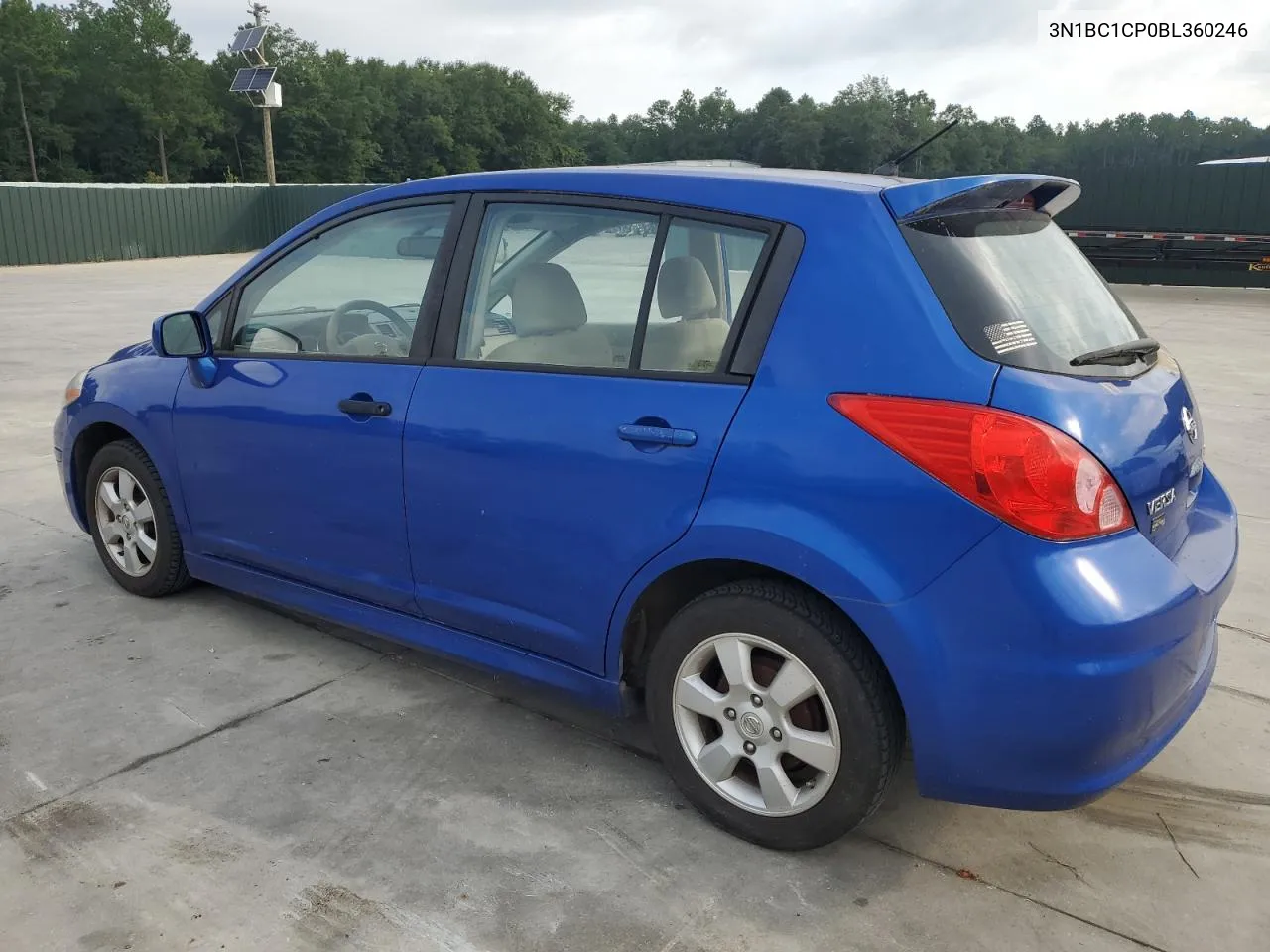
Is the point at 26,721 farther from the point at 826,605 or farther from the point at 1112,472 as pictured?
the point at 1112,472

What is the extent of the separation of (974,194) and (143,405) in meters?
3.07

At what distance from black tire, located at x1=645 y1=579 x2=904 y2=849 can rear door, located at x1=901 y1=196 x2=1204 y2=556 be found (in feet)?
2.09

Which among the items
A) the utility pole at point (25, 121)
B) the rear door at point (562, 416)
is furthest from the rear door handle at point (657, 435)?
the utility pole at point (25, 121)

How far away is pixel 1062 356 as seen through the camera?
2482 millimetres

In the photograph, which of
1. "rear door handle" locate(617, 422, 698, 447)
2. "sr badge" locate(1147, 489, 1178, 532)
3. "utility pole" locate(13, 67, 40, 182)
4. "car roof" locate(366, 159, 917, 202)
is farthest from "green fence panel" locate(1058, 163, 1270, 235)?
"utility pole" locate(13, 67, 40, 182)

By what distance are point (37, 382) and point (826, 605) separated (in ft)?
30.6

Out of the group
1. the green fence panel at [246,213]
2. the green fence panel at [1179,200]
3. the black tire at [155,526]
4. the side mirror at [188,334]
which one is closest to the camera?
the side mirror at [188,334]

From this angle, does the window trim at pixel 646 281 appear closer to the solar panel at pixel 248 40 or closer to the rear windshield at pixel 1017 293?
the rear windshield at pixel 1017 293

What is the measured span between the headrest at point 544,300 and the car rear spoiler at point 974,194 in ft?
3.16

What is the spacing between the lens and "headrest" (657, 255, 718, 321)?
2783 mm

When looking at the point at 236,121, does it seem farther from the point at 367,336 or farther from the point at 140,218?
the point at 367,336

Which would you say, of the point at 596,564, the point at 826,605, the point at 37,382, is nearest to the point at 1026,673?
the point at 826,605

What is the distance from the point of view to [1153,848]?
2730 millimetres

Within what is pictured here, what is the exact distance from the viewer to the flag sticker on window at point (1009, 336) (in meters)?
2.39
